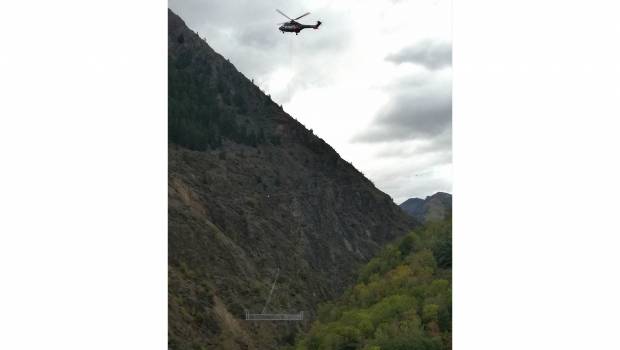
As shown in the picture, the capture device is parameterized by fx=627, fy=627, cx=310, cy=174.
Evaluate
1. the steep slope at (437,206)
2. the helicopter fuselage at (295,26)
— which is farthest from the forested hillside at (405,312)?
the helicopter fuselage at (295,26)

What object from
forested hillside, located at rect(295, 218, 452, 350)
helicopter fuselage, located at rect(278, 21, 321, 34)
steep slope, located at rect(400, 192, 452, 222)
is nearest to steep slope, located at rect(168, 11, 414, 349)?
forested hillside, located at rect(295, 218, 452, 350)

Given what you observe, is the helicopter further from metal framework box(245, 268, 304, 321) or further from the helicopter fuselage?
metal framework box(245, 268, 304, 321)

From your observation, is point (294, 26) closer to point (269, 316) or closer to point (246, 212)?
point (269, 316)

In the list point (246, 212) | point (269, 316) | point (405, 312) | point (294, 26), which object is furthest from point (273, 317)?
point (246, 212)

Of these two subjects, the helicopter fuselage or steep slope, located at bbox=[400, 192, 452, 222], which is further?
steep slope, located at bbox=[400, 192, 452, 222]

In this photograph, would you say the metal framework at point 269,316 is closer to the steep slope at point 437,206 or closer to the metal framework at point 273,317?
the metal framework at point 273,317

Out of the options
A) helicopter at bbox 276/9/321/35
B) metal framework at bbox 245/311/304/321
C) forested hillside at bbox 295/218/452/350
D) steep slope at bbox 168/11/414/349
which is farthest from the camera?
steep slope at bbox 168/11/414/349
